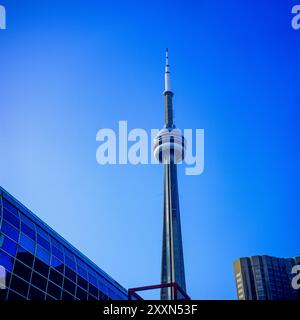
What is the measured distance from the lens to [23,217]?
1248 inches

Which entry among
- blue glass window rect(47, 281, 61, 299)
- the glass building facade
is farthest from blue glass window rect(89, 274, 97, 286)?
blue glass window rect(47, 281, 61, 299)

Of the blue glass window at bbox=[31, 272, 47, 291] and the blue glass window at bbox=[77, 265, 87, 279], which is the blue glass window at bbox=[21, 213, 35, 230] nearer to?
the blue glass window at bbox=[31, 272, 47, 291]

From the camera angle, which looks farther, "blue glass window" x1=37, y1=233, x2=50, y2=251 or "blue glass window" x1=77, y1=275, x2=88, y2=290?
"blue glass window" x1=77, y1=275, x2=88, y2=290

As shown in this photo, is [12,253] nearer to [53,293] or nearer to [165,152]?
[53,293]

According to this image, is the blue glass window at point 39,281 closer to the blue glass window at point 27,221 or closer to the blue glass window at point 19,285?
the blue glass window at point 19,285

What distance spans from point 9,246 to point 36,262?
3.39 meters

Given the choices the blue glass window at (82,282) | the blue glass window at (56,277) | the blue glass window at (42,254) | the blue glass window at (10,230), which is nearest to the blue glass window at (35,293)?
the blue glass window at (56,277)

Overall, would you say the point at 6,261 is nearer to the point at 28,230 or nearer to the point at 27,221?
the point at 28,230

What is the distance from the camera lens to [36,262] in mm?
30672

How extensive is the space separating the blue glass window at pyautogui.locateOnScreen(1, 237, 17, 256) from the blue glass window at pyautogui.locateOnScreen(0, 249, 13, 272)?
1.11 ft

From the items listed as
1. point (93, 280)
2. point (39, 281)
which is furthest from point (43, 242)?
point (93, 280)

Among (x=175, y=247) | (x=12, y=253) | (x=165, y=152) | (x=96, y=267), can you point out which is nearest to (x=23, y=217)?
(x=12, y=253)

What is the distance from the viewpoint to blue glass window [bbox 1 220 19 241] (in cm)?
2812
